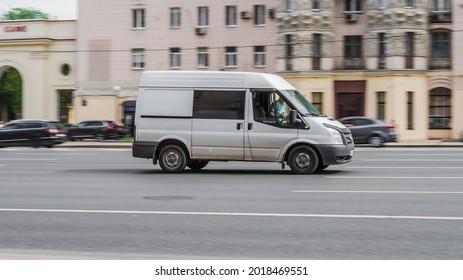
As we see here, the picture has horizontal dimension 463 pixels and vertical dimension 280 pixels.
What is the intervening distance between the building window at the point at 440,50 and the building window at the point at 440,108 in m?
1.41

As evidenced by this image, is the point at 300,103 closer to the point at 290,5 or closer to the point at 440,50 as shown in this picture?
the point at 440,50

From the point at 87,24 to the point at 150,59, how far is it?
5083 mm

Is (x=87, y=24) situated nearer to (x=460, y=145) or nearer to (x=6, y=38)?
(x=6, y=38)

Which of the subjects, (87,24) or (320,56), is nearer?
(320,56)

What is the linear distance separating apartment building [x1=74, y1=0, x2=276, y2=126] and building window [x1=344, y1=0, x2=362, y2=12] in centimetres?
508

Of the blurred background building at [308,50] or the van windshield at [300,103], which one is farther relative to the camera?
the blurred background building at [308,50]

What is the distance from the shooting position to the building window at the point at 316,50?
174 ft

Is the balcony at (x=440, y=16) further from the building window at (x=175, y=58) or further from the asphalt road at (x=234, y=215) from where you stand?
the asphalt road at (x=234, y=215)

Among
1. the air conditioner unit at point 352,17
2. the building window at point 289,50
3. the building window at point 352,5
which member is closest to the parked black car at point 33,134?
the building window at point 289,50

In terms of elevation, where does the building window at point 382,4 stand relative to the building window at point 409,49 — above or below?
above

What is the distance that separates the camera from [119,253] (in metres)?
8.66

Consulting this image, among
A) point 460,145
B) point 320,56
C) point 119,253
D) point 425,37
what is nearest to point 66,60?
point 320,56

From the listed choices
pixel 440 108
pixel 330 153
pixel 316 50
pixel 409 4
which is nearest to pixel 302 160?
pixel 330 153

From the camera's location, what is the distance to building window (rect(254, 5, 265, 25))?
57.2 metres
